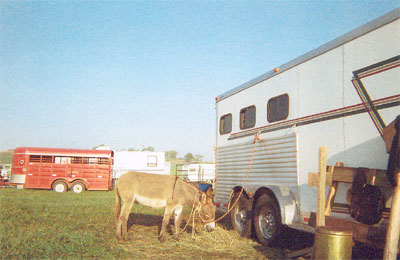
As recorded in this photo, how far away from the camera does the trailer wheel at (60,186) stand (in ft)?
76.8

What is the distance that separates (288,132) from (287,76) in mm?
1236

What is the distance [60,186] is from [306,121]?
21394mm

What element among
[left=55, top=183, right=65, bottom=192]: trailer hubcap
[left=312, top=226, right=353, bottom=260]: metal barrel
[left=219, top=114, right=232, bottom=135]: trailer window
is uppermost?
[left=219, top=114, right=232, bottom=135]: trailer window

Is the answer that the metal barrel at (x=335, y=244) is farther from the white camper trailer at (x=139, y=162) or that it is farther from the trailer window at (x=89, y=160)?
the white camper trailer at (x=139, y=162)

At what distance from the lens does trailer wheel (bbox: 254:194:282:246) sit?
6.69m

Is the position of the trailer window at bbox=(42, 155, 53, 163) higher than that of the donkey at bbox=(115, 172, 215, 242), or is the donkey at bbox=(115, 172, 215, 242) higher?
the trailer window at bbox=(42, 155, 53, 163)

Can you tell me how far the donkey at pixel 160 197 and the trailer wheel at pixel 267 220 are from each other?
1332 millimetres

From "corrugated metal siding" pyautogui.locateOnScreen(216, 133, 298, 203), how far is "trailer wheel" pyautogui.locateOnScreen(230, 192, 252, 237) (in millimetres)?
442

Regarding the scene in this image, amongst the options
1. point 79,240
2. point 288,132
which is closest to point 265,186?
point 288,132

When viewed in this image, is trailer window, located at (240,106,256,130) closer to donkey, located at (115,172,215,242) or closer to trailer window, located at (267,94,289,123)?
trailer window, located at (267,94,289,123)

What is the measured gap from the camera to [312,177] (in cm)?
511

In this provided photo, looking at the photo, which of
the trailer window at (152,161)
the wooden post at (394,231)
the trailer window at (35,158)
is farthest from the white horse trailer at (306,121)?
the trailer window at (152,161)

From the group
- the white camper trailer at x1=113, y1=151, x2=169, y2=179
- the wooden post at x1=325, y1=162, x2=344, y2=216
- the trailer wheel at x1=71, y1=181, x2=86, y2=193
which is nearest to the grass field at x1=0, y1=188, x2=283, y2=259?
the wooden post at x1=325, y1=162, x2=344, y2=216

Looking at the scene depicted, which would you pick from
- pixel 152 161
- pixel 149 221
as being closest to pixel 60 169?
pixel 152 161
